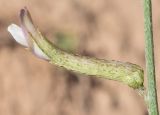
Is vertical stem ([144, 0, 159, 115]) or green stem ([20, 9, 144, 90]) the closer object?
vertical stem ([144, 0, 159, 115])

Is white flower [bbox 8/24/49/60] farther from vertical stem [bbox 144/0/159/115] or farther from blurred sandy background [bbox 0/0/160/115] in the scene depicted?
blurred sandy background [bbox 0/0/160/115]

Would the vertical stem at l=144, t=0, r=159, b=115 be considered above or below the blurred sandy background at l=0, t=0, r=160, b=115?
below

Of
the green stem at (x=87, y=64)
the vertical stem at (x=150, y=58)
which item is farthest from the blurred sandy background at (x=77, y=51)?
the vertical stem at (x=150, y=58)

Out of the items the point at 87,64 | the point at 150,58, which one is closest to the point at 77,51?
the point at 87,64

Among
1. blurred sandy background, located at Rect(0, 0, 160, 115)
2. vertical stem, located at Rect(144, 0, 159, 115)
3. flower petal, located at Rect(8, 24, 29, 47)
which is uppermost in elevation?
blurred sandy background, located at Rect(0, 0, 160, 115)

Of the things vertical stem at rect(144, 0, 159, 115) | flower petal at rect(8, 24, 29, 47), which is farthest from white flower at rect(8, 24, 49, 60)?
vertical stem at rect(144, 0, 159, 115)

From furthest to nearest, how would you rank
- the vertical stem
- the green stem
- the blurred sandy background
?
the blurred sandy background < the green stem < the vertical stem
